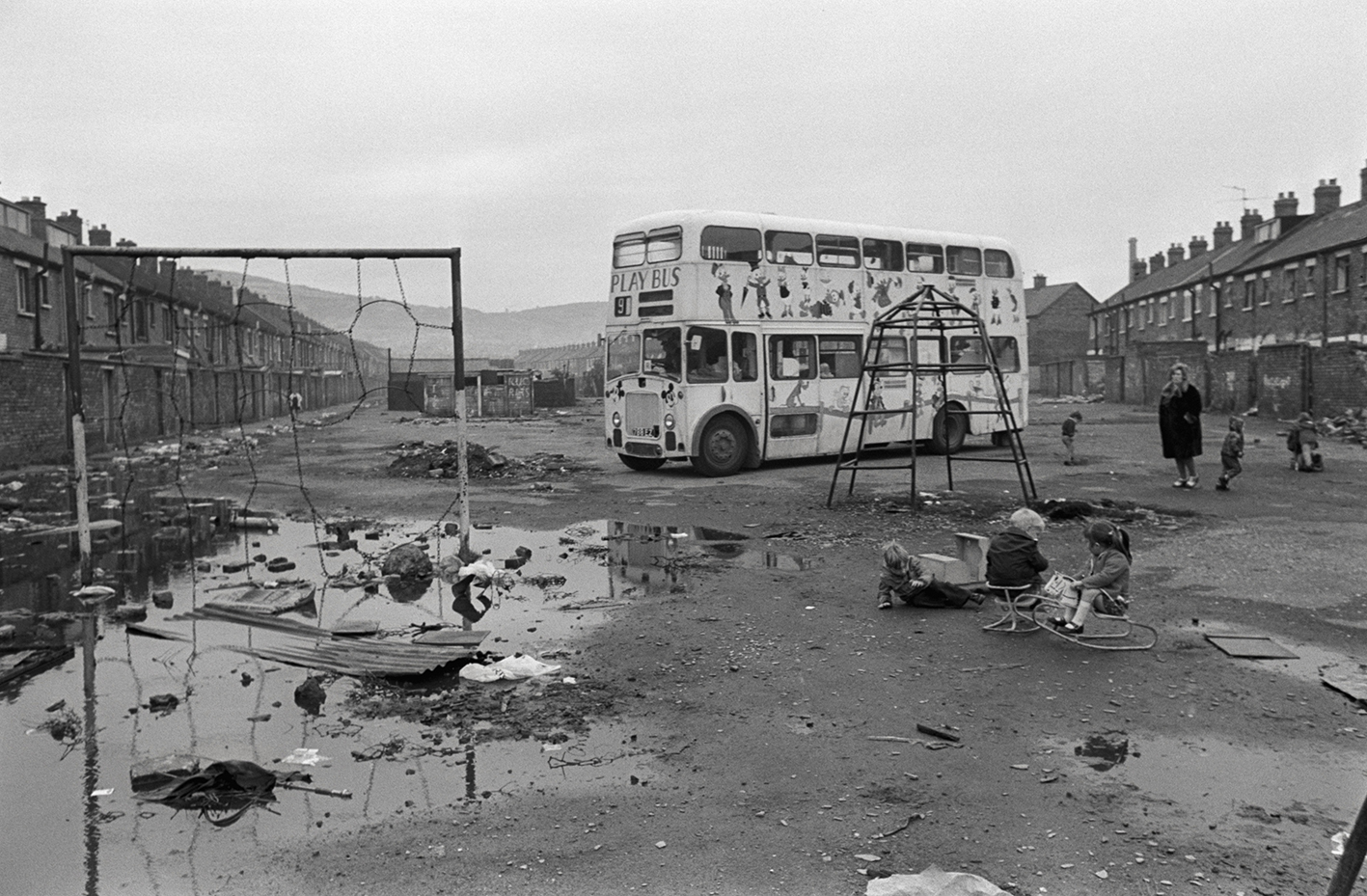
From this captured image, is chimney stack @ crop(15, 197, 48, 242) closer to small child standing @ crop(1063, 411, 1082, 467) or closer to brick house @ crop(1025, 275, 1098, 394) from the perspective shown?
small child standing @ crop(1063, 411, 1082, 467)

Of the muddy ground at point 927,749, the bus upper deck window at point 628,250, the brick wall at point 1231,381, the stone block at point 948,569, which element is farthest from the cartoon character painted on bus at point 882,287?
the brick wall at point 1231,381

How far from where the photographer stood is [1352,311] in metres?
34.8

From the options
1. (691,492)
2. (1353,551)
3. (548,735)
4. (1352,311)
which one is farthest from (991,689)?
(1352,311)

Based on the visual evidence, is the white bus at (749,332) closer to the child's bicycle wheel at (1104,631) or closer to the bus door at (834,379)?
the bus door at (834,379)

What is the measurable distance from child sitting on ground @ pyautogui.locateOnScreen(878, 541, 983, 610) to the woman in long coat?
7.81 metres

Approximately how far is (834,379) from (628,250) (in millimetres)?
4915

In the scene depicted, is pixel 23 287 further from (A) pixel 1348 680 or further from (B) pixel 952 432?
(A) pixel 1348 680

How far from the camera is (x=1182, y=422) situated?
14727 millimetres

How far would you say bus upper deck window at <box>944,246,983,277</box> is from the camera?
2161 cm

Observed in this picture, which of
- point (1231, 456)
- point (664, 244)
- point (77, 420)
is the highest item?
point (664, 244)

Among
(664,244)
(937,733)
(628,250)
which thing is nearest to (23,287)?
(628,250)

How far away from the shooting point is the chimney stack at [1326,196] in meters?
45.5

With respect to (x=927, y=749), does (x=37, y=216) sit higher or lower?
higher

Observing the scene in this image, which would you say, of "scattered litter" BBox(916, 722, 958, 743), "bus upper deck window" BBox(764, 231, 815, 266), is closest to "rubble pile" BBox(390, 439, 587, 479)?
"bus upper deck window" BBox(764, 231, 815, 266)
